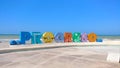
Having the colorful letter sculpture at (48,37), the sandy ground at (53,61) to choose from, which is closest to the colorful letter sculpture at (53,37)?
the colorful letter sculpture at (48,37)

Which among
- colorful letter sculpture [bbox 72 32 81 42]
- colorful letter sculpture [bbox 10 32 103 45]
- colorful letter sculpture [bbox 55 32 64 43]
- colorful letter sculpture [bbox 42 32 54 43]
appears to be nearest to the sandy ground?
colorful letter sculpture [bbox 10 32 103 45]

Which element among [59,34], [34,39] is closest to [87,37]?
[59,34]

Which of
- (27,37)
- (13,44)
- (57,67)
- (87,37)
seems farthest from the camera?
(87,37)

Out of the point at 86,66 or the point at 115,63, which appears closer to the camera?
the point at 86,66

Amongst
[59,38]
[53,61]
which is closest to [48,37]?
[59,38]

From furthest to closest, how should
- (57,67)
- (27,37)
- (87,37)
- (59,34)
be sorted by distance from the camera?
(87,37), (59,34), (27,37), (57,67)

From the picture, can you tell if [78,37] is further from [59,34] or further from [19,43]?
[19,43]

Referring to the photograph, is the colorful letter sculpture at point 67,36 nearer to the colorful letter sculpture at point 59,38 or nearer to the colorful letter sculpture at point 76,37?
the colorful letter sculpture at point 59,38

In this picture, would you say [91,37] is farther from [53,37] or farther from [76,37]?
[53,37]

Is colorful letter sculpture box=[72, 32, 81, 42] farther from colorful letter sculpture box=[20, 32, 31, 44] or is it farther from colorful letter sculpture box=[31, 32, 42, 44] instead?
colorful letter sculpture box=[20, 32, 31, 44]

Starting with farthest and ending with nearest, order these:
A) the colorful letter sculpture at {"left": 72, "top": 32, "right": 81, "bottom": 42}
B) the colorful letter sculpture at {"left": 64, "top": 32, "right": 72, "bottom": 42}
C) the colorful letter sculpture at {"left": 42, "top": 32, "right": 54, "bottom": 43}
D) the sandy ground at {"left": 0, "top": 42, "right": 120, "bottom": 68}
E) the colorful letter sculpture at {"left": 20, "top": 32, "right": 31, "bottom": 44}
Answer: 1. the colorful letter sculpture at {"left": 72, "top": 32, "right": 81, "bottom": 42}
2. the colorful letter sculpture at {"left": 64, "top": 32, "right": 72, "bottom": 42}
3. the colorful letter sculpture at {"left": 42, "top": 32, "right": 54, "bottom": 43}
4. the colorful letter sculpture at {"left": 20, "top": 32, "right": 31, "bottom": 44}
5. the sandy ground at {"left": 0, "top": 42, "right": 120, "bottom": 68}

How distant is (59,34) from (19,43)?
19.6 feet

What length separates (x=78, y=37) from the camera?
89.5 ft

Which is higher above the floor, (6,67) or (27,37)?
(27,37)
